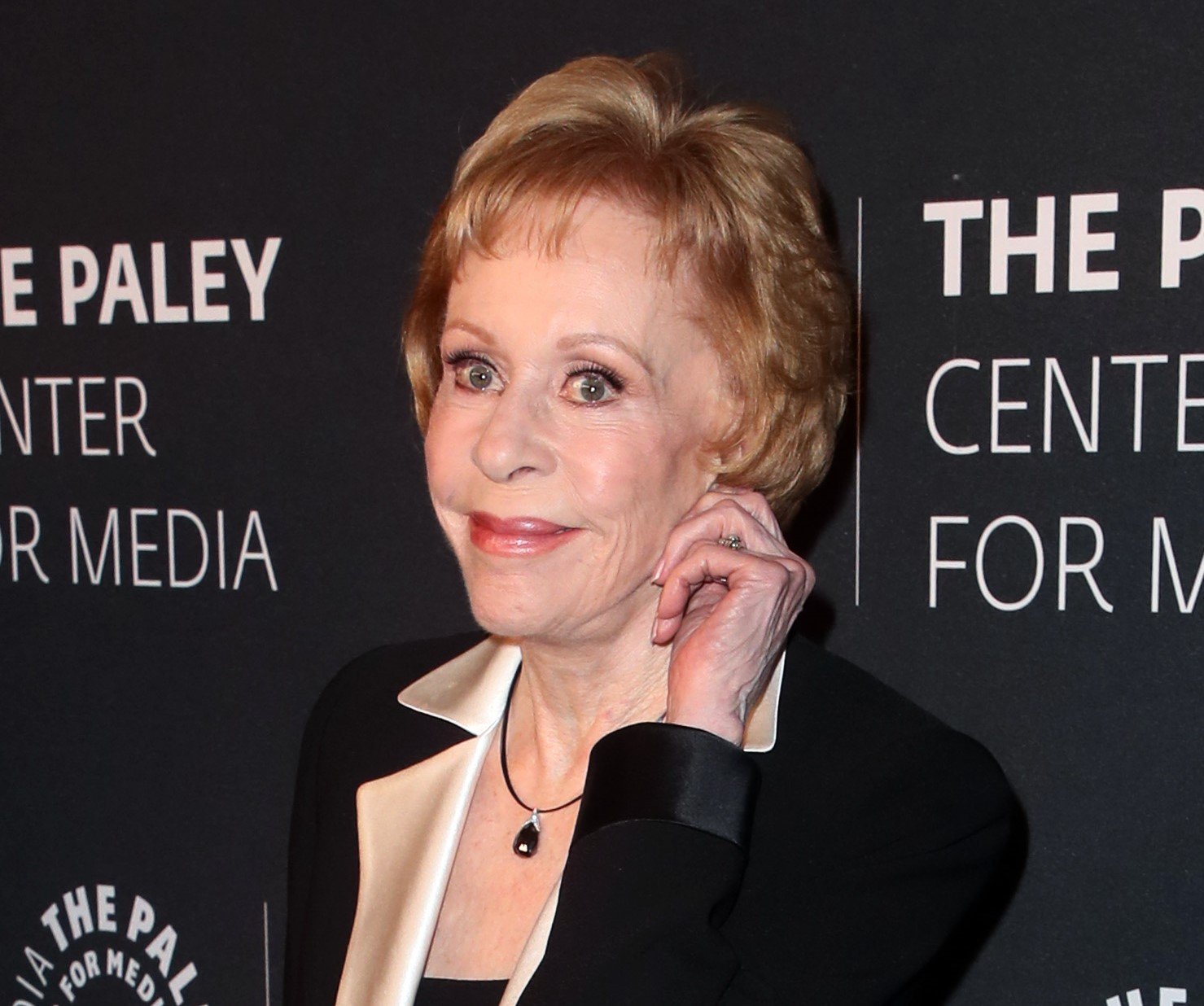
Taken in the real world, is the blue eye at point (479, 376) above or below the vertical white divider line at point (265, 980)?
above

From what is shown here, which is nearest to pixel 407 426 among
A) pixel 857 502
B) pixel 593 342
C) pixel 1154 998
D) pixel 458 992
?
pixel 857 502

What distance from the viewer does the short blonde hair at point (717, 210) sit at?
134 cm

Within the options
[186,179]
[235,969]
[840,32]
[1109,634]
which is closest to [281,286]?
[186,179]

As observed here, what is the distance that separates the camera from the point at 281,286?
211 centimetres

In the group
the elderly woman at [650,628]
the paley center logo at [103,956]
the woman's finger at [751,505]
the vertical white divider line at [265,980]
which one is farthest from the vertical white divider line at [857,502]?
the paley center logo at [103,956]

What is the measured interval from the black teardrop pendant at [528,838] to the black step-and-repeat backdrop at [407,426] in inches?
21.9

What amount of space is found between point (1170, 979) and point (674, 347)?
105 cm

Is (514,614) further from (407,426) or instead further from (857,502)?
(407,426)

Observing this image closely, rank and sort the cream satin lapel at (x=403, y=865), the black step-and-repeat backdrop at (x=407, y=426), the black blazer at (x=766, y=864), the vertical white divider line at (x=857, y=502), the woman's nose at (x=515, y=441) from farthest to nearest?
the vertical white divider line at (x=857, y=502)
the black step-and-repeat backdrop at (x=407, y=426)
the cream satin lapel at (x=403, y=865)
the woman's nose at (x=515, y=441)
the black blazer at (x=766, y=864)

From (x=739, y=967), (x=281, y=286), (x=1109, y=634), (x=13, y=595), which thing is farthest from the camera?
(x=13, y=595)

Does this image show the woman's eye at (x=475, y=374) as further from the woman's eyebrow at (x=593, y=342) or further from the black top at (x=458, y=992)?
the black top at (x=458, y=992)

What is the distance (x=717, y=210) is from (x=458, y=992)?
0.85 m

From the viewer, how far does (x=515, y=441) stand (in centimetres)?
129

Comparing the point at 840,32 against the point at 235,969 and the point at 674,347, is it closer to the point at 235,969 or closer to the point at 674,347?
the point at 674,347
